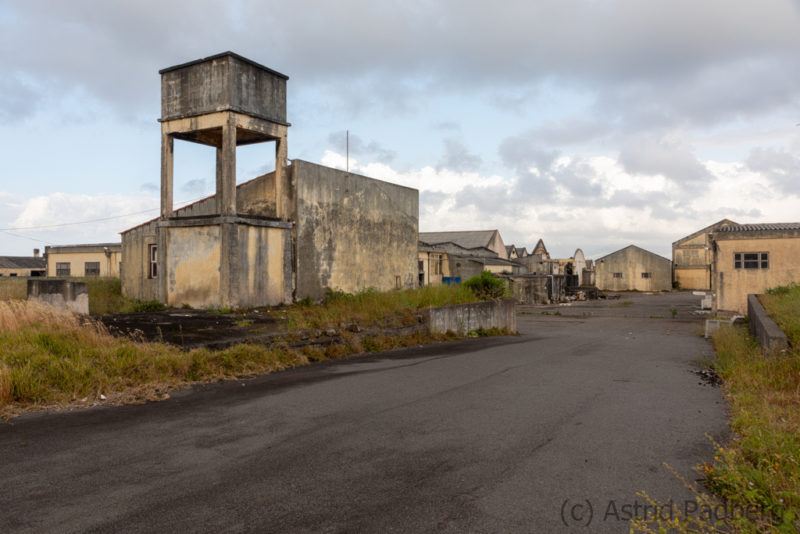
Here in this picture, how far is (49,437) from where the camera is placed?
16.7 ft

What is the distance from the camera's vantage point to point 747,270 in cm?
2562

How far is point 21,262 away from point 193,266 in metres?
51.3

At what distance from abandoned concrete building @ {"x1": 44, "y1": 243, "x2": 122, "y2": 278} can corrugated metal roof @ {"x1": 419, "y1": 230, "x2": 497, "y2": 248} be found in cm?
3401

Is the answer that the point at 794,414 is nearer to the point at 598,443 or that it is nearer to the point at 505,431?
the point at 598,443

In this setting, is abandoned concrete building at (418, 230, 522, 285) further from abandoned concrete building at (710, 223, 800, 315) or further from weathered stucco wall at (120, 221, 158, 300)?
weathered stucco wall at (120, 221, 158, 300)

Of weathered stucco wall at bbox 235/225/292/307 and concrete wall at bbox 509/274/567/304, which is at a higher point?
weathered stucco wall at bbox 235/225/292/307

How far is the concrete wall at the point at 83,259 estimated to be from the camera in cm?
3916

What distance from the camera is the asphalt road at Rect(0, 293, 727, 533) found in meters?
3.47

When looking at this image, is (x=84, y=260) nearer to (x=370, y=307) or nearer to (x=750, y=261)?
(x=370, y=307)

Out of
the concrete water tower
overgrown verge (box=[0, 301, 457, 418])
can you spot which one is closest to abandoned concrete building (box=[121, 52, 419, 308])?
the concrete water tower

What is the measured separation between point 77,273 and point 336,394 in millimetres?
41595

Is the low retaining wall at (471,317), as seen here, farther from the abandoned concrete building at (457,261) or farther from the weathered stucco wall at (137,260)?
the abandoned concrete building at (457,261)

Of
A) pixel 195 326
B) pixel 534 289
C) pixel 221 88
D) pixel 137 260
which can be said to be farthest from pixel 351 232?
pixel 534 289

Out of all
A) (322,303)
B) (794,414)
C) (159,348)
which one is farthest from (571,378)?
(322,303)
